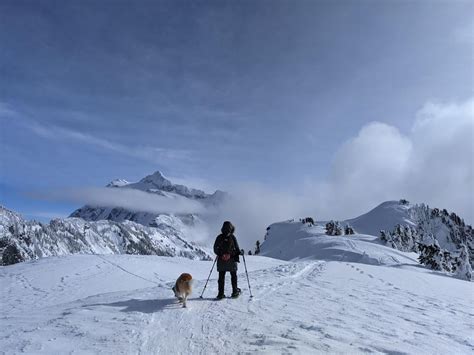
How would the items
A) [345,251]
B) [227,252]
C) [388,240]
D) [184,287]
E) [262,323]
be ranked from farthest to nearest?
[388,240]
[345,251]
[227,252]
[184,287]
[262,323]

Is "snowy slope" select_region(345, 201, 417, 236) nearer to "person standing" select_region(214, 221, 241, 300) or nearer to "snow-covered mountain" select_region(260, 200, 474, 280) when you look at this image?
"snow-covered mountain" select_region(260, 200, 474, 280)

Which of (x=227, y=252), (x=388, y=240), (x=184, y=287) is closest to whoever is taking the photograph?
(x=184, y=287)

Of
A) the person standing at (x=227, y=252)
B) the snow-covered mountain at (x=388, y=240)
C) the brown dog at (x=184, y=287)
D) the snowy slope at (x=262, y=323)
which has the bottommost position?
the snowy slope at (x=262, y=323)

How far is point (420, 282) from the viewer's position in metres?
19.5

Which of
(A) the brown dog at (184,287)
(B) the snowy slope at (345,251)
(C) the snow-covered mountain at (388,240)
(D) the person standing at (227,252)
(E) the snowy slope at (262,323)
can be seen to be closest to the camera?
(E) the snowy slope at (262,323)

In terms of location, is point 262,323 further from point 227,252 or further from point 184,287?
point 227,252

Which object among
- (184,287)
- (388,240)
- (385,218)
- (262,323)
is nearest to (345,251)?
(388,240)

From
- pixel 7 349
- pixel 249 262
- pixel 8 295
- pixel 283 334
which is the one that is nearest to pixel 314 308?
pixel 283 334

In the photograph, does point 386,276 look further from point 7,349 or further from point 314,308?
point 7,349

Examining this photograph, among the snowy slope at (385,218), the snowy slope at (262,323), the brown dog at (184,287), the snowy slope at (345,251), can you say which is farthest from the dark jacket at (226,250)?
the snowy slope at (385,218)

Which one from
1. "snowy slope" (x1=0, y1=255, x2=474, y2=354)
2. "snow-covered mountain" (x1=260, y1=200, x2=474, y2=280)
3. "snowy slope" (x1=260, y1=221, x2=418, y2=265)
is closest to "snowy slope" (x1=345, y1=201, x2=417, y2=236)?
"snow-covered mountain" (x1=260, y1=200, x2=474, y2=280)

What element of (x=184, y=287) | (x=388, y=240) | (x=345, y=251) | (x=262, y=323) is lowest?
(x=262, y=323)

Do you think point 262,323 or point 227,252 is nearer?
point 262,323

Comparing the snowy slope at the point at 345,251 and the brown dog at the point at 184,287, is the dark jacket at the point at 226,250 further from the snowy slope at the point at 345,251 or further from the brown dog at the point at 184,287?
the snowy slope at the point at 345,251
